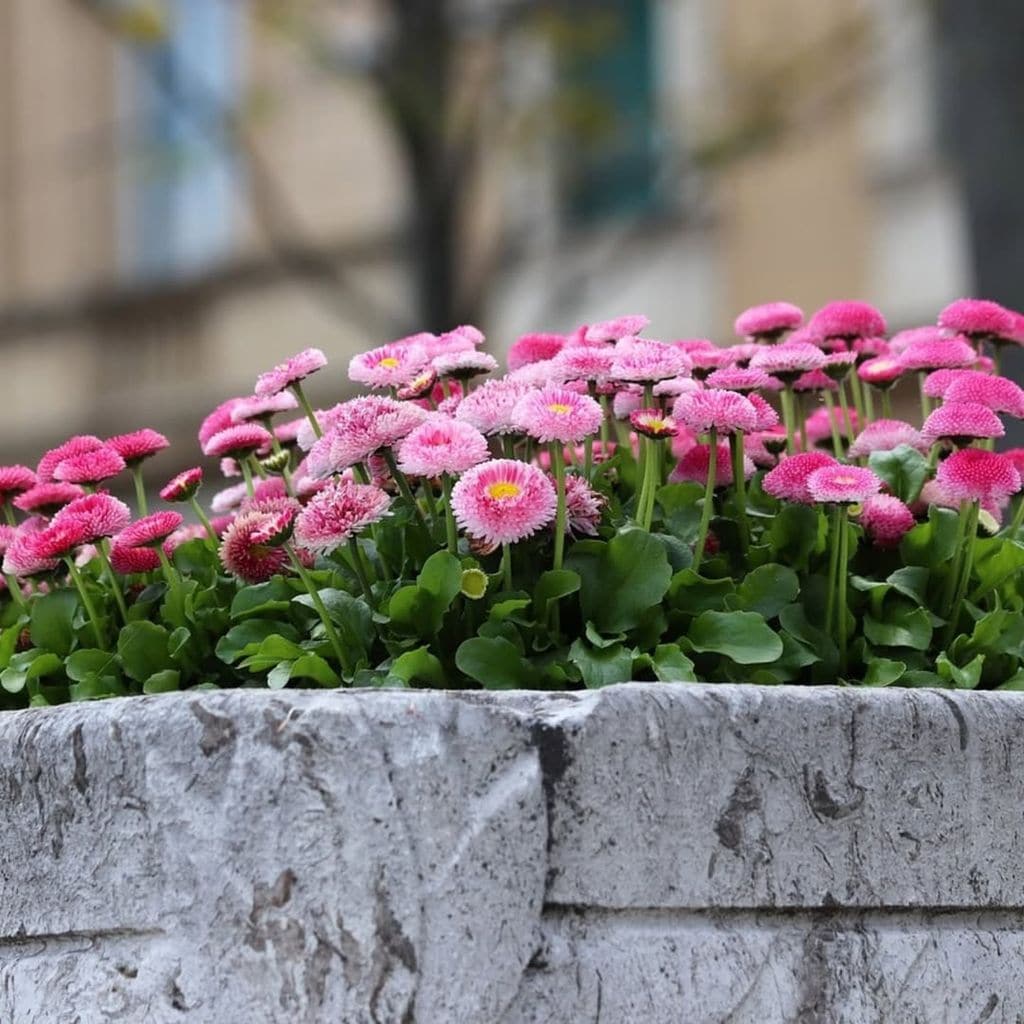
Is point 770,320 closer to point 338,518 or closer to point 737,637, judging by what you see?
point 737,637

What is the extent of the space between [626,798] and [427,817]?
0.16 meters

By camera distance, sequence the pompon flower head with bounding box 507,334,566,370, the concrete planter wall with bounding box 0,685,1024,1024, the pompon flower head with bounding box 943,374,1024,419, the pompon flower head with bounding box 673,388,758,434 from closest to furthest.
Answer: the concrete planter wall with bounding box 0,685,1024,1024, the pompon flower head with bounding box 673,388,758,434, the pompon flower head with bounding box 943,374,1024,419, the pompon flower head with bounding box 507,334,566,370

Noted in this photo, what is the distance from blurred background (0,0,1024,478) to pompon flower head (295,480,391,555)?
3.92 metres

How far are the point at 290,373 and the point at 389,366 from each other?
4.1 inches

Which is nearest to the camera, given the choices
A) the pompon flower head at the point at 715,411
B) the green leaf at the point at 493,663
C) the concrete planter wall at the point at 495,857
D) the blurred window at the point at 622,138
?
the concrete planter wall at the point at 495,857

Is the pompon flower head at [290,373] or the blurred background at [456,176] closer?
the pompon flower head at [290,373]

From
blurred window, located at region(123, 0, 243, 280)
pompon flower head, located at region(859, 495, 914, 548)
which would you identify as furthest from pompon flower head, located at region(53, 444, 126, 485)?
blurred window, located at region(123, 0, 243, 280)

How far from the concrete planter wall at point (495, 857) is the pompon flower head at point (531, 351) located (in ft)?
2.20

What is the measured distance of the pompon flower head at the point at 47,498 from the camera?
2219mm

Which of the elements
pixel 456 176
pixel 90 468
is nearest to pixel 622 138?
pixel 456 176

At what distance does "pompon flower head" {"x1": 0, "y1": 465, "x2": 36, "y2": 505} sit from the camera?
2.27 meters

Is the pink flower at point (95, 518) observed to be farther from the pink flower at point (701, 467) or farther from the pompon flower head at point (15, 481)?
the pink flower at point (701, 467)

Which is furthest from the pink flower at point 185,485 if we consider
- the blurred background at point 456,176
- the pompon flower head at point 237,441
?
the blurred background at point 456,176

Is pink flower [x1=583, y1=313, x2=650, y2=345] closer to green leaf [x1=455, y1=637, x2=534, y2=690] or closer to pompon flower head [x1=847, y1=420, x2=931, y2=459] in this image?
pompon flower head [x1=847, y1=420, x2=931, y2=459]
